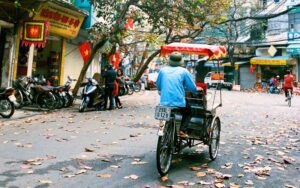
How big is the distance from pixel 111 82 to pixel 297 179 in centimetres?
1055

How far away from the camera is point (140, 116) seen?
13.2 metres

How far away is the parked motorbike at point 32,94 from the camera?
1420 cm

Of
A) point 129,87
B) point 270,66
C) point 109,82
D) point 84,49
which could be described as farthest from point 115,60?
point 270,66

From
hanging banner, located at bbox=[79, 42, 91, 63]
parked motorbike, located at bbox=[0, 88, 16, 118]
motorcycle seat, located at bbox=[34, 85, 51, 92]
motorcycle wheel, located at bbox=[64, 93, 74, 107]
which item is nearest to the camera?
parked motorbike, located at bbox=[0, 88, 16, 118]

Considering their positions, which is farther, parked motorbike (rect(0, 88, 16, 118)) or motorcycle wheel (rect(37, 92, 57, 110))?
motorcycle wheel (rect(37, 92, 57, 110))

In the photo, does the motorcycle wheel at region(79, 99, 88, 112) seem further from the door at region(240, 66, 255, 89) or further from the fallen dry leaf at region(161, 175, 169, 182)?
the door at region(240, 66, 255, 89)

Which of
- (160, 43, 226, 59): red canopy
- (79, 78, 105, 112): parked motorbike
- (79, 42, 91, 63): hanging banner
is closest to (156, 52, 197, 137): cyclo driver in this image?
(160, 43, 226, 59): red canopy

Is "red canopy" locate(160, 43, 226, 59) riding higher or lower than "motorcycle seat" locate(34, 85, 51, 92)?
higher

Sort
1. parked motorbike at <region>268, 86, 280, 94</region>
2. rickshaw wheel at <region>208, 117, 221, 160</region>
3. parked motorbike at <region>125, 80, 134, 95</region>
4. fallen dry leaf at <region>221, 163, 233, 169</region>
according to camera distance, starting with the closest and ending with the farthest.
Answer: fallen dry leaf at <region>221, 163, 233, 169</region>
rickshaw wheel at <region>208, 117, 221, 160</region>
parked motorbike at <region>125, 80, 134, 95</region>
parked motorbike at <region>268, 86, 280, 94</region>

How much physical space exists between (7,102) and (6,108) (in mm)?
195

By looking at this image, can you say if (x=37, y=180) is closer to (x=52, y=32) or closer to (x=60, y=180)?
(x=60, y=180)

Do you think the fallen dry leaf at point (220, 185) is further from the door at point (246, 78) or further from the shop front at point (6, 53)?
the door at point (246, 78)

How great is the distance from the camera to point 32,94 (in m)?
14.6

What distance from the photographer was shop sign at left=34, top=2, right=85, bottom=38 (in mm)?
16875
